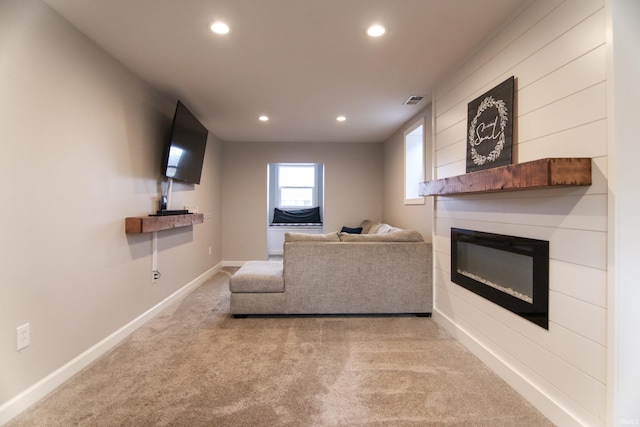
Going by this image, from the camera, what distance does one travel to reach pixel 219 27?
6.40 ft

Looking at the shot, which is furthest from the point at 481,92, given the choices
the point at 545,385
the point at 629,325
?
the point at 545,385

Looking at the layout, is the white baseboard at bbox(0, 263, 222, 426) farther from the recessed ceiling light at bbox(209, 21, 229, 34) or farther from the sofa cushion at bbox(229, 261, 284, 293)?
the recessed ceiling light at bbox(209, 21, 229, 34)

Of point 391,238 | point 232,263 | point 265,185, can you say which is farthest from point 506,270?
point 232,263

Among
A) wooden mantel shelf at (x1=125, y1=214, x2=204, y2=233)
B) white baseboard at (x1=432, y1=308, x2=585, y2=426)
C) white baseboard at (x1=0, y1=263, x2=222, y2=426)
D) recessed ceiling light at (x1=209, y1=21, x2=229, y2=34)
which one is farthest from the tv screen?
white baseboard at (x1=432, y1=308, x2=585, y2=426)

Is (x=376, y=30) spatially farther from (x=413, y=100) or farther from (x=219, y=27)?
(x=413, y=100)

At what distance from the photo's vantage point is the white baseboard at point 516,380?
4.80ft

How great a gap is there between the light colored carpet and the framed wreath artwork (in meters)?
1.40

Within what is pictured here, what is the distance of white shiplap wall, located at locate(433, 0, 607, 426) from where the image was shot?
129 cm

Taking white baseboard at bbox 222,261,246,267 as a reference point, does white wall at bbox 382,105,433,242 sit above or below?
above

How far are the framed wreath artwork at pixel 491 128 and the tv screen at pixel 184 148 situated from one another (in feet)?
8.50

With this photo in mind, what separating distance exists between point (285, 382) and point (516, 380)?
138 cm

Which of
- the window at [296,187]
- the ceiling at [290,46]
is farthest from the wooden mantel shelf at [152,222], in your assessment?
the window at [296,187]

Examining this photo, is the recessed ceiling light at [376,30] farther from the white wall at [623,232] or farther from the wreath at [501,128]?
the white wall at [623,232]

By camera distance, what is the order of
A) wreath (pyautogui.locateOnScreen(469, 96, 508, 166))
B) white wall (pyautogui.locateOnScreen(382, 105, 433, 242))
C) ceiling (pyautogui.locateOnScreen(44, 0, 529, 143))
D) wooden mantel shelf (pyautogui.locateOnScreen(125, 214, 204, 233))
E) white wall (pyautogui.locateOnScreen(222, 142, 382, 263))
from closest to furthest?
ceiling (pyautogui.locateOnScreen(44, 0, 529, 143)), wreath (pyautogui.locateOnScreen(469, 96, 508, 166)), wooden mantel shelf (pyautogui.locateOnScreen(125, 214, 204, 233)), white wall (pyautogui.locateOnScreen(382, 105, 433, 242)), white wall (pyautogui.locateOnScreen(222, 142, 382, 263))
